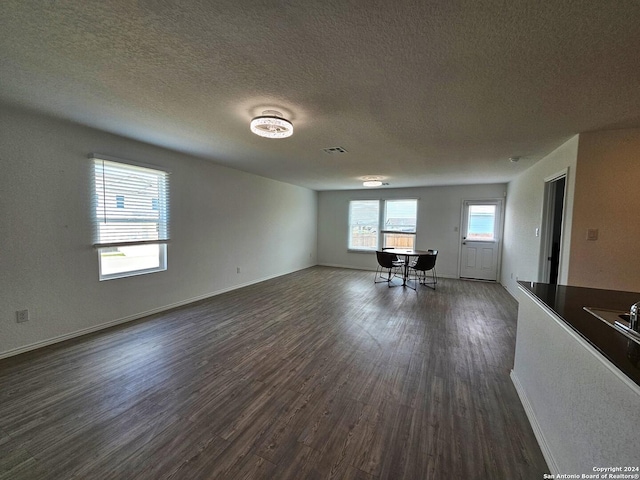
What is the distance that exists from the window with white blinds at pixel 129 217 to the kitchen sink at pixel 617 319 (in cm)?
452

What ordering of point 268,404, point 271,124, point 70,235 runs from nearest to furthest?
point 268,404, point 271,124, point 70,235

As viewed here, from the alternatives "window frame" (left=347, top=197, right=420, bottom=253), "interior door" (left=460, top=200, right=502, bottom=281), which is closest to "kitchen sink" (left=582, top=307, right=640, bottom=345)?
"interior door" (left=460, top=200, right=502, bottom=281)

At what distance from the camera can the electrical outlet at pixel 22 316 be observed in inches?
103

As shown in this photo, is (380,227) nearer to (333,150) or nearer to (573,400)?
(333,150)

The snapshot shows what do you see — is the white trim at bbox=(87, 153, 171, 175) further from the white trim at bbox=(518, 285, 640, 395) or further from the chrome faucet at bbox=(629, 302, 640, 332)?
the chrome faucet at bbox=(629, 302, 640, 332)

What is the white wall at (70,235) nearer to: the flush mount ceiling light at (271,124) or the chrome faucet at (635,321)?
the flush mount ceiling light at (271,124)

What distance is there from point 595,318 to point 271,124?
2686 mm

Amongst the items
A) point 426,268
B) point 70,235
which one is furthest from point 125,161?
point 426,268

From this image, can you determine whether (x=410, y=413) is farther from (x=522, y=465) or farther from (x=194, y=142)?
(x=194, y=142)

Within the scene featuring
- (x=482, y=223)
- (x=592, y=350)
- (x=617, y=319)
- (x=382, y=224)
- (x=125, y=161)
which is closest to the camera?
(x=592, y=350)

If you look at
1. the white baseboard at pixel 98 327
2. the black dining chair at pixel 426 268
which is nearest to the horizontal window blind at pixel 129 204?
the white baseboard at pixel 98 327

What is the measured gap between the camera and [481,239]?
647 centimetres

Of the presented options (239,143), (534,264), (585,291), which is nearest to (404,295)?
(534,264)

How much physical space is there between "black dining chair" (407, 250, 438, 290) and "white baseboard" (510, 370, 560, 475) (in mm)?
3374
